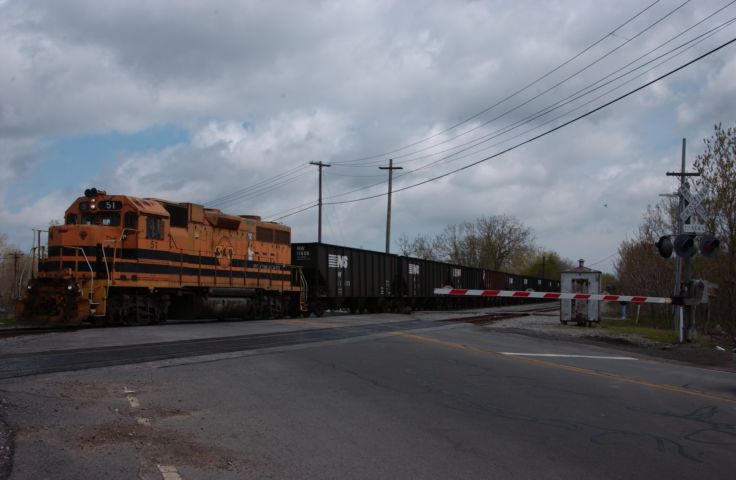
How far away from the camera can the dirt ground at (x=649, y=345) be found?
48.9 ft

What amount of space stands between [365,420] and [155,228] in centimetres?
A: 1421

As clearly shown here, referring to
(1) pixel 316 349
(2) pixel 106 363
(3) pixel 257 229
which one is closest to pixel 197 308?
(3) pixel 257 229

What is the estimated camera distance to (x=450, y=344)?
15.5 meters

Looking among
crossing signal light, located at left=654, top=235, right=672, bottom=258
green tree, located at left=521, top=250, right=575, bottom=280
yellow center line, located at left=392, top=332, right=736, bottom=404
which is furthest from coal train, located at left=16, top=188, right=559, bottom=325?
green tree, located at left=521, top=250, right=575, bottom=280

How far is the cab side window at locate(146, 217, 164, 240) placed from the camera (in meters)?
19.2

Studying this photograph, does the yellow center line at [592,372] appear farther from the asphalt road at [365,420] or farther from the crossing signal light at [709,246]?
the crossing signal light at [709,246]

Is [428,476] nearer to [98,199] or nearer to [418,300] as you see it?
[98,199]

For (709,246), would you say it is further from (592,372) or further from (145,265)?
(145,265)

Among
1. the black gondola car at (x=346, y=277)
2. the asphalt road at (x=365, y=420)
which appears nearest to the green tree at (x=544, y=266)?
the black gondola car at (x=346, y=277)

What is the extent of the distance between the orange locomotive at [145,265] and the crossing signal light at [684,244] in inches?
584

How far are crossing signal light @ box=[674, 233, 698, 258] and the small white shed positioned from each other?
631cm

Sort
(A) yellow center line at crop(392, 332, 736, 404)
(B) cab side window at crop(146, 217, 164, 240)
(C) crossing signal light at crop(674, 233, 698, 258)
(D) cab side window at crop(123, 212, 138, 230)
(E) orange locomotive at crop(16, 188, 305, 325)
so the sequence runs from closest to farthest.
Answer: (A) yellow center line at crop(392, 332, 736, 404) → (C) crossing signal light at crop(674, 233, 698, 258) → (E) orange locomotive at crop(16, 188, 305, 325) → (D) cab side window at crop(123, 212, 138, 230) → (B) cab side window at crop(146, 217, 164, 240)

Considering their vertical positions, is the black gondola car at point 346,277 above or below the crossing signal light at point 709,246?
below

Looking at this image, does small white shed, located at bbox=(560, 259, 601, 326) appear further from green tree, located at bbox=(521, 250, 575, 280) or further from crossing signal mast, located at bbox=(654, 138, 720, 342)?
green tree, located at bbox=(521, 250, 575, 280)
